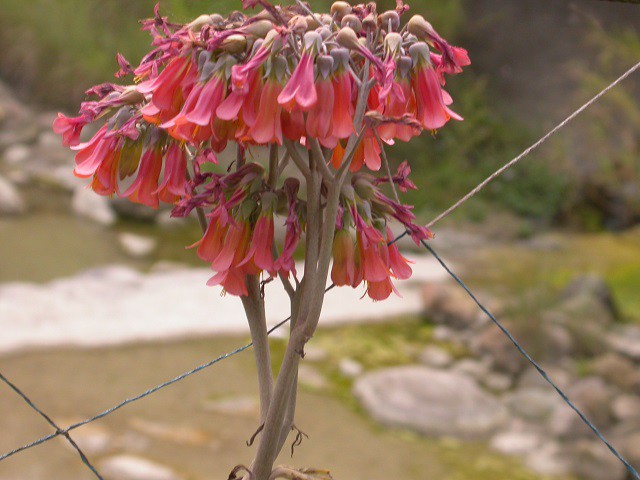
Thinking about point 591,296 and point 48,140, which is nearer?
point 591,296

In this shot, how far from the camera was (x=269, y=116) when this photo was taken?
43 centimetres

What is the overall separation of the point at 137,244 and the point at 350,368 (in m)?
1.13

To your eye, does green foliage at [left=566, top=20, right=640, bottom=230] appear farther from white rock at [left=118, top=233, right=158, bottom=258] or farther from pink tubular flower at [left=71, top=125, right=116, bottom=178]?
pink tubular flower at [left=71, top=125, right=116, bottom=178]

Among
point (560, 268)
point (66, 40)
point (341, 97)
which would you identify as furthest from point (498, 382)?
point (66, 40)

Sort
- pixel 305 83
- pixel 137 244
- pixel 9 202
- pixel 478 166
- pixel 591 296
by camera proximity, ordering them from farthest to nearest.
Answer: pixel 478 166
pixel 9 202
pixel 137 244
pixel 591 296
pixel 305 83

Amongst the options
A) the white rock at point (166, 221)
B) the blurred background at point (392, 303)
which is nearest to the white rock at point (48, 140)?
the blurred background at point (392, 303)

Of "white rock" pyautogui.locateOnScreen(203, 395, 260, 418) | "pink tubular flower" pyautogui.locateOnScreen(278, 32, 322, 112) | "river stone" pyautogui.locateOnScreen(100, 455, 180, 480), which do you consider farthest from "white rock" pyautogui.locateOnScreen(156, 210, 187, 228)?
"pink tubular flower" pyautogui.locateOnScreen(278, 32, 322, 112)

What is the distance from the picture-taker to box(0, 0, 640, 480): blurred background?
6.42ft

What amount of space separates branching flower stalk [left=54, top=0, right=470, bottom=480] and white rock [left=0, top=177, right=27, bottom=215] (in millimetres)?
2890

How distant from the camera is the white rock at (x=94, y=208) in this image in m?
3.32

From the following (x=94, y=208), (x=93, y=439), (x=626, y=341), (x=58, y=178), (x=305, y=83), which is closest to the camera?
(x=305, y=83)

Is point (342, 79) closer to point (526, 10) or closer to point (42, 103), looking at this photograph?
point (42, 103)

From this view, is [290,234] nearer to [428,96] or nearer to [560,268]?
[428,96]

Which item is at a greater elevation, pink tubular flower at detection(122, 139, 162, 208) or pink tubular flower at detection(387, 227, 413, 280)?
pink tubular flower at detection(387, 227, 413, 280)
